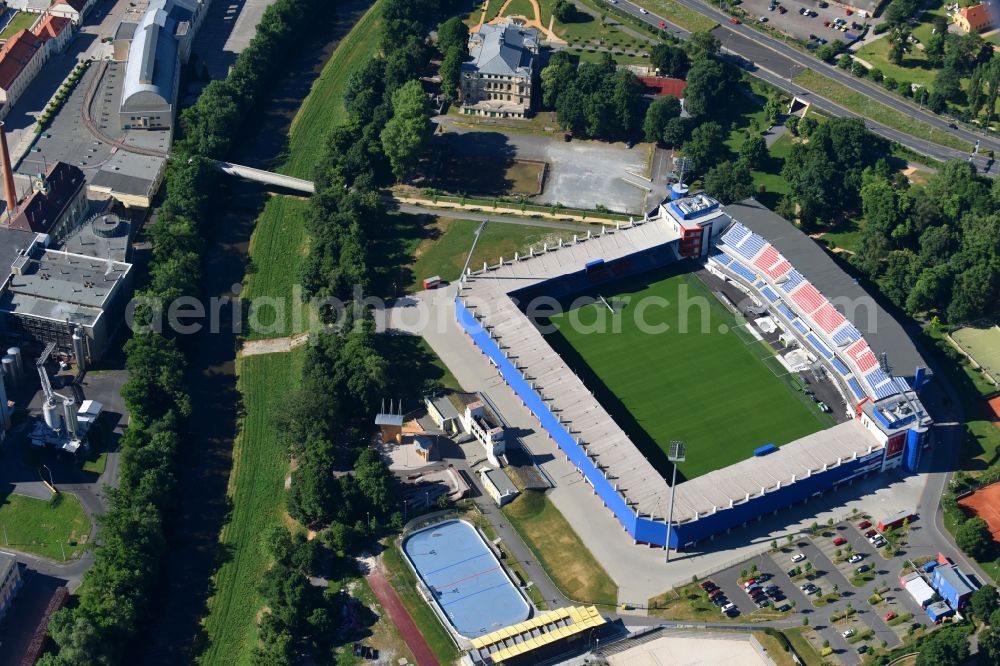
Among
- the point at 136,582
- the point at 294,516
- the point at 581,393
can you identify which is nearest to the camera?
the point at 136,582

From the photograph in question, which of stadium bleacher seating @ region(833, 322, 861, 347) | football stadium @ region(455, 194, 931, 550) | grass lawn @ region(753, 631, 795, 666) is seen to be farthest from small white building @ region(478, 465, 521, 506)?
stadium bleacher seating @ region(833, 322, 861, 347)

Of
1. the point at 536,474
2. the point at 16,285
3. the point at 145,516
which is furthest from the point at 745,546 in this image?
the point at 16,285

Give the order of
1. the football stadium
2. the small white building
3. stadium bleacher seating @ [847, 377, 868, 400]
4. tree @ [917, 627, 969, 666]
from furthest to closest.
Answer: stadium bleacher seating @ [847, 377, 868, 400] → the small white building → the football stadium → tree @ [917, 627, 969, 666]

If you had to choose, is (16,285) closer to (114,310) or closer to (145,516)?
(114,310)

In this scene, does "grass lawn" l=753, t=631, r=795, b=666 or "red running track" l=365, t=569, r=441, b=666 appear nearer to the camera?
"red running track" l=365, t=569, r=441, b=666

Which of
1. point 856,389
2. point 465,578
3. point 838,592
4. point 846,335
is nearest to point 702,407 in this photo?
point 856,389

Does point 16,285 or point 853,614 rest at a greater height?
point 16,285

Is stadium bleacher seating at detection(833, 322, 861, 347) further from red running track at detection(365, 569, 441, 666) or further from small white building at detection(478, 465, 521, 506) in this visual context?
red running track at detection(365, 569, 441, 666)
